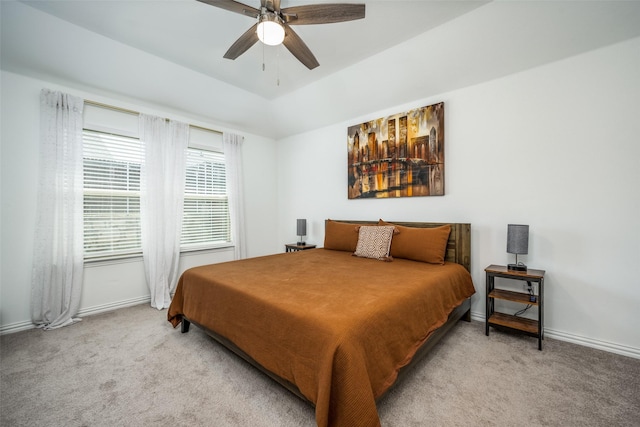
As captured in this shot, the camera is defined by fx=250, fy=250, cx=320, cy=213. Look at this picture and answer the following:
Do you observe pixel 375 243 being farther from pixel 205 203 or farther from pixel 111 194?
pixel 111 194

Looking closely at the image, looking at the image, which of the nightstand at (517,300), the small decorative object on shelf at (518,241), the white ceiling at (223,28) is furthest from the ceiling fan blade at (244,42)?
the nightstand at (517,300)

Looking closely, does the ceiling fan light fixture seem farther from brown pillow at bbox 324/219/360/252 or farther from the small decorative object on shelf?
the small decorative object on shelf

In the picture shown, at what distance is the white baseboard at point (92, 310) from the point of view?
2.48m

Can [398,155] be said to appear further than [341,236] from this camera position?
No

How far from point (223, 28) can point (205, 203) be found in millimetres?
2521

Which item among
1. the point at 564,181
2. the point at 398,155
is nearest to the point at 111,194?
the point at 398,155

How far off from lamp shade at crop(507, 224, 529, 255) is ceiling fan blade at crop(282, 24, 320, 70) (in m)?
2.43

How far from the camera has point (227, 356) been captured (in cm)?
208

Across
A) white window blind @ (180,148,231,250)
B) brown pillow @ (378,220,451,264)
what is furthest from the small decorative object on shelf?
white window blind @ (180,148,231,250)

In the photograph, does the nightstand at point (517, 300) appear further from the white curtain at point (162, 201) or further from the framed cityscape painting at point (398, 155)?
the white curtain at point (162, 201)

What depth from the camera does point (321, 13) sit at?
1759mm

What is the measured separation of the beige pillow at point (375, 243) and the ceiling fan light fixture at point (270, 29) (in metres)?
2.18

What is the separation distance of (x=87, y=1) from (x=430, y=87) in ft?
11.1

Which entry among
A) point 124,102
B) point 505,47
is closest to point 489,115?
point 505,47
